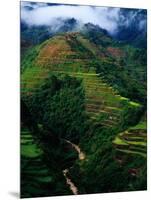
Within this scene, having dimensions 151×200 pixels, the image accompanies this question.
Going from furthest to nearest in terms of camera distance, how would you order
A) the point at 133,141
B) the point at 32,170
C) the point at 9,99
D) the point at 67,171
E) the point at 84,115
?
the point at 133,141 < the point at 84,115 < the point at 67,171 < the point at 32,170 < the point at 9,99

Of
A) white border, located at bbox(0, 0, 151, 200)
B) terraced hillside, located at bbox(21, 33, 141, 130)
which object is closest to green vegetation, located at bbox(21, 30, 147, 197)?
terraced hillside, located at bbox(21, 33, 141, 130)

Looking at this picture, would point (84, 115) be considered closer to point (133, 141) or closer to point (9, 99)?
point (133, 141)

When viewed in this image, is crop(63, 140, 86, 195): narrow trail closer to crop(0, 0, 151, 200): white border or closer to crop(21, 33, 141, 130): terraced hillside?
crop(21, 33, 141, 130): terraced hillside

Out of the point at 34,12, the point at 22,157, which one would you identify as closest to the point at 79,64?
the point at 34,12

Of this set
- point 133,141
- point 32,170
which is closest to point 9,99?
point 32,170

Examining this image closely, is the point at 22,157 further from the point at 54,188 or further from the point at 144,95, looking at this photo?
the point at 144,95

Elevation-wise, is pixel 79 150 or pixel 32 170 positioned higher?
pixel 79 150

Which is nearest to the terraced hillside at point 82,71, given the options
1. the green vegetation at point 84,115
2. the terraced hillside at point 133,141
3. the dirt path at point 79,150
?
the green vegetation at point 84,115

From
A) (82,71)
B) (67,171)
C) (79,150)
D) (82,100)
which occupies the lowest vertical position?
(67,171)
